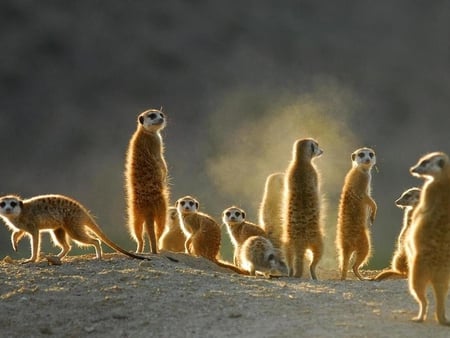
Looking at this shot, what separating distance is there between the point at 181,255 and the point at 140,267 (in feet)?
4.04

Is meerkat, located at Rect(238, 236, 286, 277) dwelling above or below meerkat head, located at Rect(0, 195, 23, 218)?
below

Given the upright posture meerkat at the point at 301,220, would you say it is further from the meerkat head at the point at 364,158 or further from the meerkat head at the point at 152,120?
the meerkat head at the point at 152,120

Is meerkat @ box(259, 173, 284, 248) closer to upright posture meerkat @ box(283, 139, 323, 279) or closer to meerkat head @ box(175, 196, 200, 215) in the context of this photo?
meerkat head @ box(175, 196, 200, 215)

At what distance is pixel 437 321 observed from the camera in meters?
6.72

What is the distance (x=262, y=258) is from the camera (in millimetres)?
9594

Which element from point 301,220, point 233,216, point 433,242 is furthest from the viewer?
point 233,216

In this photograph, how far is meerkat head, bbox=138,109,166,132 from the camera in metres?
9.62

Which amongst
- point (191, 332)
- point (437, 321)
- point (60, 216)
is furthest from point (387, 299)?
point (60, 216)

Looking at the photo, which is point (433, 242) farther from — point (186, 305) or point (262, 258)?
point (262, 258)

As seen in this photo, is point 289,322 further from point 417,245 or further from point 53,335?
point 53,335

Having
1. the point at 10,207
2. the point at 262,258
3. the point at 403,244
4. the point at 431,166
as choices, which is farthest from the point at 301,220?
the point at 10,207

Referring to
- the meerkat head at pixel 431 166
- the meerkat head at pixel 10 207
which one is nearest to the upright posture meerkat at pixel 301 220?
the meerkat head at pixel 431 166

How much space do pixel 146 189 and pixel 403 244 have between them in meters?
2.95

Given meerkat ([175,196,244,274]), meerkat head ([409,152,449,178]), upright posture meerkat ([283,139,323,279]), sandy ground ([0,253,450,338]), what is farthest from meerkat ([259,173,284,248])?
meerkat head ([409,152,449,178])
